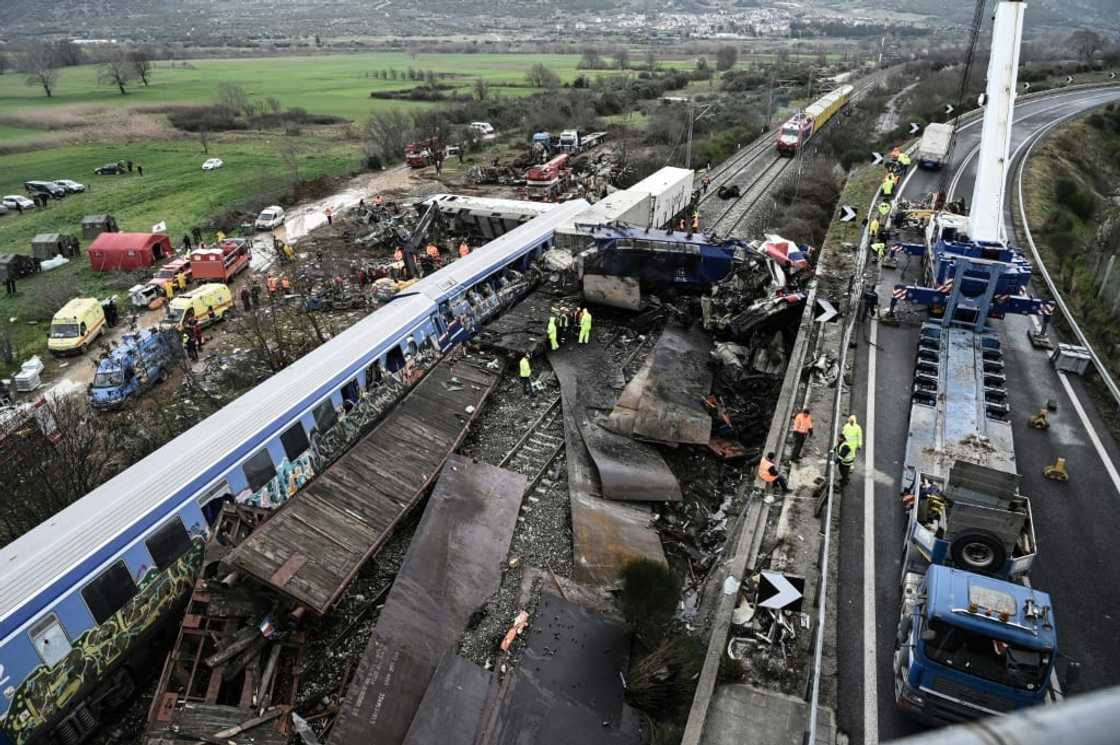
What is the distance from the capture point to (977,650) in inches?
353

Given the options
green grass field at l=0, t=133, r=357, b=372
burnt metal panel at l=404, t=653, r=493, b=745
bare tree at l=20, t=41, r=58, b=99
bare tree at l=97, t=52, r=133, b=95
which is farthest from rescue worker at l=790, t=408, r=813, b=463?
bare tree at l=20, t=41, r=58, b=99

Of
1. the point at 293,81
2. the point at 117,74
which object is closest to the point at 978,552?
the point at 117,74

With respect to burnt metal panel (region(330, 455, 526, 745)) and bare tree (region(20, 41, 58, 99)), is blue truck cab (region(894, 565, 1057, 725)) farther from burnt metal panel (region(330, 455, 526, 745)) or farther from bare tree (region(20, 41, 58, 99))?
bare tree (region(20, 41, 58, 99))

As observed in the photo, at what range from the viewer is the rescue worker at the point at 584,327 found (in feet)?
73.5

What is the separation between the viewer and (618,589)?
44.3 feet

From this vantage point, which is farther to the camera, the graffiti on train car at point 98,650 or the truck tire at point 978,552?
the truck tire at point 978,552

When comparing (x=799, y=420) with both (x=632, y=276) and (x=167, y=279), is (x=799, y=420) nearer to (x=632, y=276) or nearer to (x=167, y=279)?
(x=632, y=276)

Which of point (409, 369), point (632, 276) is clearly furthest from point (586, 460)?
point (632, 276)

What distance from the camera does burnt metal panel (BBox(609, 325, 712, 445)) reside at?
17.9 metres

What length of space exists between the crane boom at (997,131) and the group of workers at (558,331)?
12.3 metres

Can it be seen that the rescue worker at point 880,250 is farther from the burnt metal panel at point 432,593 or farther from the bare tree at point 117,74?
the bare tree at point 117,74

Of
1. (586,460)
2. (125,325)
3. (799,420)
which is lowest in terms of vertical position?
(125,325)

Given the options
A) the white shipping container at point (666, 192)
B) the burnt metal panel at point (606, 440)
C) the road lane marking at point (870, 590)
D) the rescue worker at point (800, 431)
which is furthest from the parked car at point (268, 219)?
the road lane marking at point (870, 590)

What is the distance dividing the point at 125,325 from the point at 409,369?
17.8m
